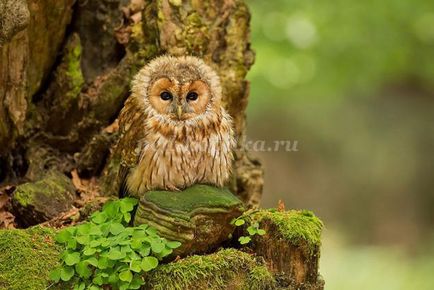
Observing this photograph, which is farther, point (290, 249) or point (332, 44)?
point (332, 44)

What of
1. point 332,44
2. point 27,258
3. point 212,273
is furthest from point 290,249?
point 332,44

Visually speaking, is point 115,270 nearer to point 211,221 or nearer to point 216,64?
point 211,221

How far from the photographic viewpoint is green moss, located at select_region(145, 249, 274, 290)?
8.64 ft

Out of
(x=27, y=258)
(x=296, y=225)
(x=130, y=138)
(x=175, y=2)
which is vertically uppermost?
(x=175, y=2)

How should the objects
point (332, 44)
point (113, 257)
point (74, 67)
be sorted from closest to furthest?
point (113, 257) < point (74, 67) < point (332, 44)

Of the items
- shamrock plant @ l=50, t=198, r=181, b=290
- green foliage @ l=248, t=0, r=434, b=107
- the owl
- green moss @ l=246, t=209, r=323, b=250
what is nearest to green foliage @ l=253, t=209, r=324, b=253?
green moss @ l=246, t=209, r=323, b=250

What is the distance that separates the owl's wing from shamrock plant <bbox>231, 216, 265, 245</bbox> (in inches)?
21.6

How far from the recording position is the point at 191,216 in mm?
2703

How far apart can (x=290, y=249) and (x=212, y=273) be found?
0.37 metres

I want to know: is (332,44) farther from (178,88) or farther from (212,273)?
(212,273)

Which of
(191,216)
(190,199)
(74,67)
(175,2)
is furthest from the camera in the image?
(74,67)

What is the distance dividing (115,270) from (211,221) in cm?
43

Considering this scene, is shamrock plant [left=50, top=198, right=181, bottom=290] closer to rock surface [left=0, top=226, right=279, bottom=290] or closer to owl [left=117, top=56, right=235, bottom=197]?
rock surface [left=0, top=226, right=279, bottom=290]

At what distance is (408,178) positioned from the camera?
875cm
